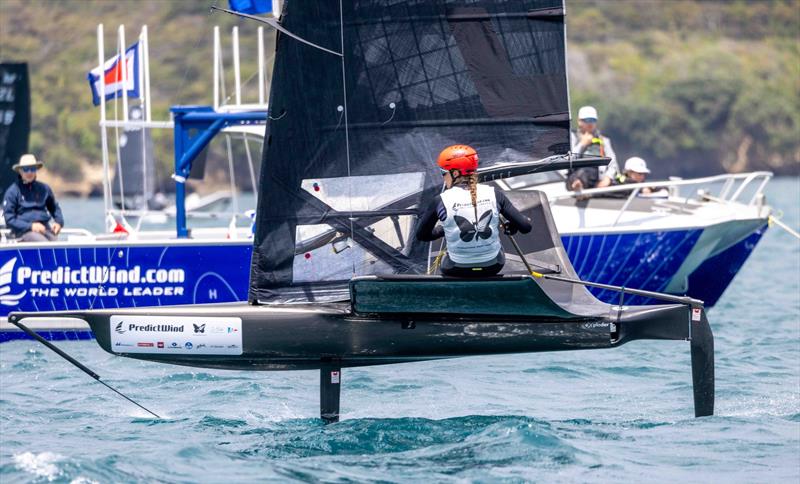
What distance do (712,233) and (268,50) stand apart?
211 feet

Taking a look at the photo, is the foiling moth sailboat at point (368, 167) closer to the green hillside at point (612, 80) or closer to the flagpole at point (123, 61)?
the flagpole at point (123, 61)

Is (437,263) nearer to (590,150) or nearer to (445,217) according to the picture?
(445,217)

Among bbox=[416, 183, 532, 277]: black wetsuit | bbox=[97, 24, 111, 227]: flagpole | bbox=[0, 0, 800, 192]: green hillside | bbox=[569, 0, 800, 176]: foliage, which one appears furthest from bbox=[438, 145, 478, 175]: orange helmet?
bbox=[569, 0, 800, 176]: foliage

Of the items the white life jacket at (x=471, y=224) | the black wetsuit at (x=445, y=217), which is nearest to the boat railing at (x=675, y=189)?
the black wetsuit at (x=445, y=217)

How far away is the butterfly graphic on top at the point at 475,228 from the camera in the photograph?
27.9 feet

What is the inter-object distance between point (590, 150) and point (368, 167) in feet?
17.1

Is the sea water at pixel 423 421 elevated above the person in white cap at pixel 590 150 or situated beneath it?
situated beneath

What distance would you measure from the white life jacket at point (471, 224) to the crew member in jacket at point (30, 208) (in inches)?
248

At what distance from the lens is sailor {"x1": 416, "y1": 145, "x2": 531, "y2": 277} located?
8500 millimetres

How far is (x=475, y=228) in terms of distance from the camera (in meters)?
8.48

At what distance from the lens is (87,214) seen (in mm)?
44906

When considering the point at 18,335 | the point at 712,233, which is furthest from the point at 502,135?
the point at 18,335

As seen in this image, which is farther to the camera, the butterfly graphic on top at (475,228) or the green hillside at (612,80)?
the green hillside at (612,80)

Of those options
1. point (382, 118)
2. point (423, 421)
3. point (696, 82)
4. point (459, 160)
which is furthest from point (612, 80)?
point (459, 160)
